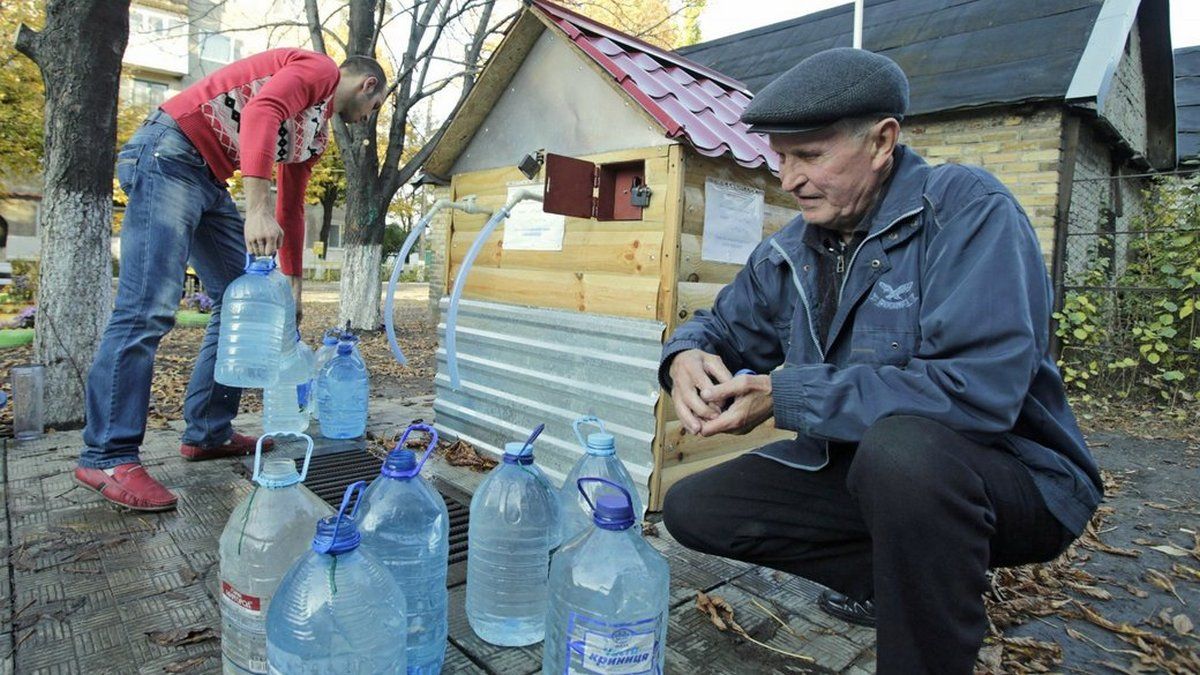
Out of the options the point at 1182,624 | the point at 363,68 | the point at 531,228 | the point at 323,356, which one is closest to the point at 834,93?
the point at 531,228

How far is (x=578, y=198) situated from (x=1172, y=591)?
3.22 metres

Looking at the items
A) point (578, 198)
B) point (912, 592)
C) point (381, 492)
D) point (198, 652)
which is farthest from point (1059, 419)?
point (198, 652)

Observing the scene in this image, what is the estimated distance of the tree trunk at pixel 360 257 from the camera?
32.2 feet

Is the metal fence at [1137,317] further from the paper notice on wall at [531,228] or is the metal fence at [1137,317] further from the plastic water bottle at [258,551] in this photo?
the plastic water bottle at [258,551]

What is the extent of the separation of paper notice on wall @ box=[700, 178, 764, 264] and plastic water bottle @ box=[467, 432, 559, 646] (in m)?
1.57

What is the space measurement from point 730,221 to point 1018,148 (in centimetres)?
579

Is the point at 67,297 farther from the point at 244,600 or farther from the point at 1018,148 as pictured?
the point at 1018,148

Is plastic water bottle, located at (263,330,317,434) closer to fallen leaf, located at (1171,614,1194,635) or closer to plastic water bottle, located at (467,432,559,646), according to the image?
plastic water bottle, located at (467,432,559,646)

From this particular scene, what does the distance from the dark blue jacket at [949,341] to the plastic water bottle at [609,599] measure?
0.51 m

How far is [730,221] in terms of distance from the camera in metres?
3.34

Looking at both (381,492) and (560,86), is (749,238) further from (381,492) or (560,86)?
(381,492)

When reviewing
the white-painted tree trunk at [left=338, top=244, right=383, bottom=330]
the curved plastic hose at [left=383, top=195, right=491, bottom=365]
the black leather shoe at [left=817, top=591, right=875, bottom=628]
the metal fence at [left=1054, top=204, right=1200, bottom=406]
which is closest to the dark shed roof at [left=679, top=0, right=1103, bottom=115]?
the metal fence at [left=1054, top=204, right=1200, bottom=406]

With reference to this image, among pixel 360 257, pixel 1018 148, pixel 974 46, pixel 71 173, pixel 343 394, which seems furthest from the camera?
pixel 360 257

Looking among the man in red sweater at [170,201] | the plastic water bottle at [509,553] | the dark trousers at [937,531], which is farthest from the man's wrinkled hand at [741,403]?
the man in red sweater at [170,201]
